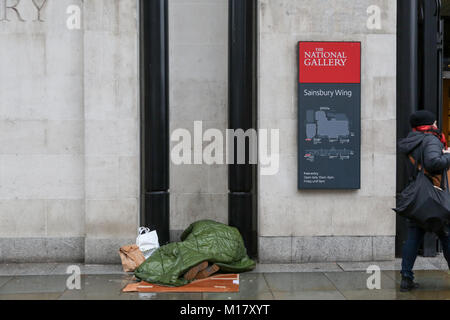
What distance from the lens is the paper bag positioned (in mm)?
6613

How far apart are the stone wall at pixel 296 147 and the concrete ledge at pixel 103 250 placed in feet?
7.04

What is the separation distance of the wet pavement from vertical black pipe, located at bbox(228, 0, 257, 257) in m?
0.86

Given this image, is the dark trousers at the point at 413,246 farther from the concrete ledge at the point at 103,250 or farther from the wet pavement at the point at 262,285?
the concrete ledge at the point at 103,250

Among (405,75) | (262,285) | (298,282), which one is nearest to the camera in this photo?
(262,285)

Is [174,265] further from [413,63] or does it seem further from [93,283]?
[413,63]

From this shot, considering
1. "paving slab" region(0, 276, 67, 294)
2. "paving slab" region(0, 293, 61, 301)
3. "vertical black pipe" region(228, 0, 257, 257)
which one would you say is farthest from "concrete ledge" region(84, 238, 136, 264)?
"vertical black pipe" region(228, 0, 257, 257)

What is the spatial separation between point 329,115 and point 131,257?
353 centimetres

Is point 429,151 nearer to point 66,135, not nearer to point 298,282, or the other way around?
point 298,282

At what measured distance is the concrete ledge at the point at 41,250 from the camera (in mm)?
7195

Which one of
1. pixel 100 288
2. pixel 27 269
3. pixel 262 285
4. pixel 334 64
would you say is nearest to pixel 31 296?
pixel 100 288

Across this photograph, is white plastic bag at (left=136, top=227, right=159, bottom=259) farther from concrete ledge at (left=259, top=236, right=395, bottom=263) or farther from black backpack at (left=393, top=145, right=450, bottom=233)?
black backpack at (left=393, top=145, right=450, bottom=233)

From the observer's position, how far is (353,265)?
274 inches

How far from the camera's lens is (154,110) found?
7168mm

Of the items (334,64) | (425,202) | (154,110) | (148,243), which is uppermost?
(334,64)
